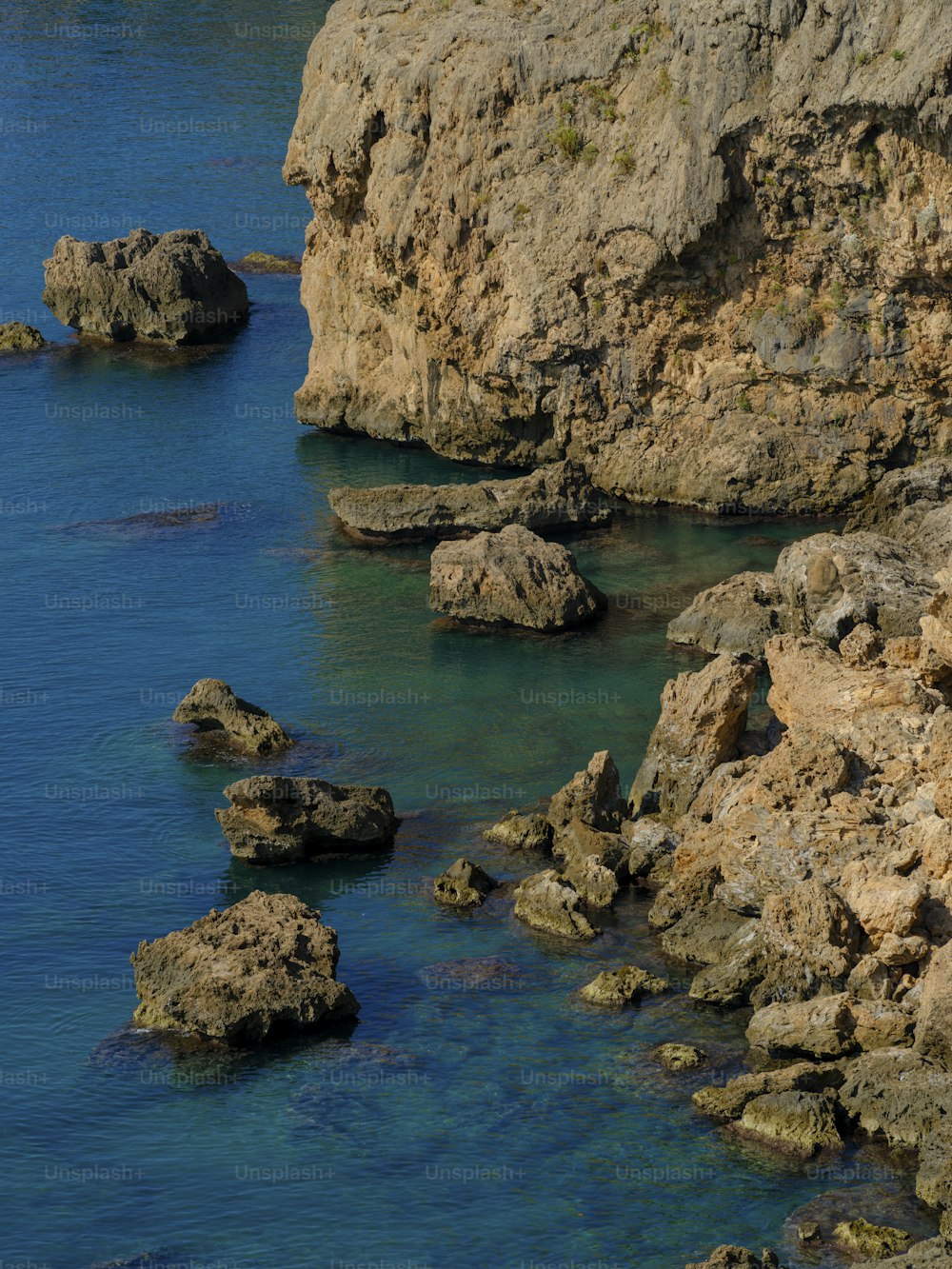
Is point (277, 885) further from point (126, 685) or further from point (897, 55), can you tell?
point (897, 55)

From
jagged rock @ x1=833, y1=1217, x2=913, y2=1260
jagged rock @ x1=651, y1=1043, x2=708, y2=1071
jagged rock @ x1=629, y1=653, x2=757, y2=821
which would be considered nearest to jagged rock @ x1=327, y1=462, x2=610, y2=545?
jagged rock @ x1=629, y1=653, x2=757, y2=821

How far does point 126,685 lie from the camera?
196ft

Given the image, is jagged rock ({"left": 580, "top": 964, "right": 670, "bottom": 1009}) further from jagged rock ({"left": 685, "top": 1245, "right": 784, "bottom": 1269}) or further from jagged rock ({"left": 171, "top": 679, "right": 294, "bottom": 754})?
jagged rock ({"left": 171, "top": 679, "right": 294, "bottom": 754})

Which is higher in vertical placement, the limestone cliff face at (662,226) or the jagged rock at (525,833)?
the limestone cliff face at (662,226)

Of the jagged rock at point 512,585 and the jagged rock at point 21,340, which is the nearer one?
the jagged rock at point 512,585

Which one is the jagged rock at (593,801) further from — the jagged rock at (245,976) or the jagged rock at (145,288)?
the jagged rock at (145,288)

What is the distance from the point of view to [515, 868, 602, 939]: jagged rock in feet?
143

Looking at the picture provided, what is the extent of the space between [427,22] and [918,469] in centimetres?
2375

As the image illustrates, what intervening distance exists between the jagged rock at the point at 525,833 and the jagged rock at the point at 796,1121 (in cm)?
1254

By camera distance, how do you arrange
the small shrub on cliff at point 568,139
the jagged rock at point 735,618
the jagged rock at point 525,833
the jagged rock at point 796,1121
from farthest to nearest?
1. the small shrub on cliff at point 568,139
2. the jagged rock at point 735,618
3. the jagged rock at point 525,833
4. the jagged rock at point 796,1121

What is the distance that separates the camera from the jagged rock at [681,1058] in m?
38.3

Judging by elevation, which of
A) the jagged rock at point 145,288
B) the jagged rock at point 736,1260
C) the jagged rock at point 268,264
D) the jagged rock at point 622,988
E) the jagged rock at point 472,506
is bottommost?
the jagged rock at point 268,264

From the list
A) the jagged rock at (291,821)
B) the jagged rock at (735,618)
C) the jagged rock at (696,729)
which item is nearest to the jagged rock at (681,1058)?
the jagged rock at (696,729)

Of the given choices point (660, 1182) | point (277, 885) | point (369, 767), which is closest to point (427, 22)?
point (369, 767)
